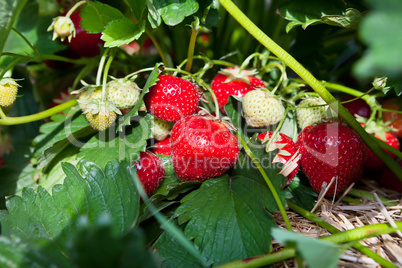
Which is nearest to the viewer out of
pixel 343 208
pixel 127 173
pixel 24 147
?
pixel 127 173

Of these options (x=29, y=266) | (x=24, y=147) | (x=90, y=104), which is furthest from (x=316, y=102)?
(x=24, y=147)

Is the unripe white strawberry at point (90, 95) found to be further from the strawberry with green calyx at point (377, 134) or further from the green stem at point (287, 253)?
the strawberry with green calyx at point (377, 134)

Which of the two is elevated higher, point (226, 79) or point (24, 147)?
point (226, 79)

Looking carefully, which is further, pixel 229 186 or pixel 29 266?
pixel 229 186

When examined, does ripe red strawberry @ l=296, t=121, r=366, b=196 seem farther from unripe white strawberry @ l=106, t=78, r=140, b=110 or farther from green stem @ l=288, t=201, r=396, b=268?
unripe white strawberry @ l=106, t=78, r=140, b=110

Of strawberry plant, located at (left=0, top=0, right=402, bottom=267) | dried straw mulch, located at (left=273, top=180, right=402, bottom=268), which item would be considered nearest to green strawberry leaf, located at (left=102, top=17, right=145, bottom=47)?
strawberry plant, located at (left=0, top=0, right=402, bottom=267)

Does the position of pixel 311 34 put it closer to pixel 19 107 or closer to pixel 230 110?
pixel 230 110

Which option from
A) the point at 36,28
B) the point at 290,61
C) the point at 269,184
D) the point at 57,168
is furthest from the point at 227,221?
the point at 36,28
